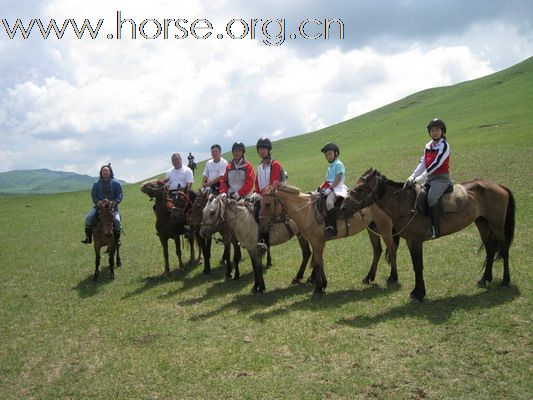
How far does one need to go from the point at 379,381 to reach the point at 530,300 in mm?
4806

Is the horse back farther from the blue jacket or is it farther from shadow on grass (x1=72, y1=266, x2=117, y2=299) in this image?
shadow on grass (x1=72, y1=266, x2=117, y2=299)

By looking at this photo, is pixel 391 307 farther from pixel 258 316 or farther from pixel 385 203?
pixel 258 316

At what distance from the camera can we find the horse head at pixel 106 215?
1401cm

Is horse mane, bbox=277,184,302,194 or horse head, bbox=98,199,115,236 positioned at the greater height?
horse mane, bbox=277,184,302,194

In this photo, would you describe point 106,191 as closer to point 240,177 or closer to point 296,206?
point 240,177

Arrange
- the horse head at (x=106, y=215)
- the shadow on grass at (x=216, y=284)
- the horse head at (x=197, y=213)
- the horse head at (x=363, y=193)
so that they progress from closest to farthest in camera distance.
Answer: the horse head at (x=363, y=193) < the shadow on grass at (x=216, y=284) < the horse head at (x=197, y=213) < the horse head at (x=106, y=215)

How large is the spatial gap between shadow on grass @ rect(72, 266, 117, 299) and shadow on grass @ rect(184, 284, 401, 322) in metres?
4.00

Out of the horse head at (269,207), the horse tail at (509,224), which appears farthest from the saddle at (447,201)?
the horse head at (269,207)

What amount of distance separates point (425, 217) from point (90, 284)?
11177mm

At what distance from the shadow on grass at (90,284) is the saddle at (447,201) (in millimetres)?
10208

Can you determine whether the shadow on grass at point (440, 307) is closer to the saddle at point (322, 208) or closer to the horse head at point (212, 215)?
the saddle at point (322, 208)

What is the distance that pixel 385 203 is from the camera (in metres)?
10.2

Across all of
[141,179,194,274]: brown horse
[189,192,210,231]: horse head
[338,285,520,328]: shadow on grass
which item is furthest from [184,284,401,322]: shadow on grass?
[141,179,194,274]: brown horse

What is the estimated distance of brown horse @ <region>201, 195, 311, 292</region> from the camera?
1163cm
